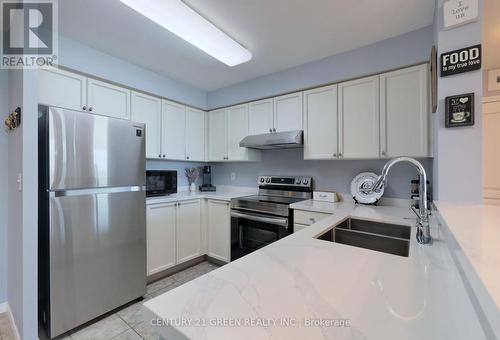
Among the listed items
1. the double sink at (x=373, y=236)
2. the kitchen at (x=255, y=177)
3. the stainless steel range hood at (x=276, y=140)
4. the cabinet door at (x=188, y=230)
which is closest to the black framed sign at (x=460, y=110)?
the kitchen at (x=255, y=177)

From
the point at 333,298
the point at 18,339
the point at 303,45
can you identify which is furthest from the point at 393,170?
the point at 18,339

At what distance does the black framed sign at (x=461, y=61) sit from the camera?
50.2 inches

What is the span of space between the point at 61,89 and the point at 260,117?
204 centimetres

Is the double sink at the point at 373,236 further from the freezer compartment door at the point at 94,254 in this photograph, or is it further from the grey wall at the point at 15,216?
the grey wall at the point at 15,216

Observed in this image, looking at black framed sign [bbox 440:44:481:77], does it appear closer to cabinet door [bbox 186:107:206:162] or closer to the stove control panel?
the stove control panel

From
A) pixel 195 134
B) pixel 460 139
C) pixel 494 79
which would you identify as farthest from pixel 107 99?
pixel 494 79

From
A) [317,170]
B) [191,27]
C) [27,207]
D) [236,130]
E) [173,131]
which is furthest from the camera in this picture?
[236,130]

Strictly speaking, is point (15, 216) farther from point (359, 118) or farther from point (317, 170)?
point (359, 118)

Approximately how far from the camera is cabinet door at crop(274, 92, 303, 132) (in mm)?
2568

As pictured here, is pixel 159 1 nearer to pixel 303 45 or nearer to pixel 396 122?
pixel 303 45

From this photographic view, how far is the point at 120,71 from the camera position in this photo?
241cm

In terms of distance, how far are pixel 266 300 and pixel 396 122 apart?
205cm

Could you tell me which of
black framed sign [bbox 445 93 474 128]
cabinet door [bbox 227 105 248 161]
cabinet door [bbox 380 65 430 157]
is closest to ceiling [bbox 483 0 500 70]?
cabinet door [bbox 380 65 430 157]

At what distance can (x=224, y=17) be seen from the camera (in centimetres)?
176
